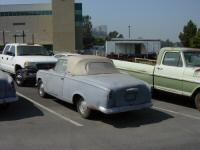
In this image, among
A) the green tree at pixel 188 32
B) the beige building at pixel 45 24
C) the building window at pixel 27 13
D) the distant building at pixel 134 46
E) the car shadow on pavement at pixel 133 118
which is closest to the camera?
the car shadow on pavement at pixel 133 118

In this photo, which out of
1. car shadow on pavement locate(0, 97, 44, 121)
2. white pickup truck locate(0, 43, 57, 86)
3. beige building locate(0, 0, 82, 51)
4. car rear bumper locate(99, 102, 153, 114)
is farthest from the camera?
beige building locate(0, 0, 82, 51)

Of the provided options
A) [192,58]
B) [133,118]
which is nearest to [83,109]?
[133,118]

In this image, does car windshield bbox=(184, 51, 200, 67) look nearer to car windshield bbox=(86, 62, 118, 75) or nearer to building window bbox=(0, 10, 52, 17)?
car windshield bbox=(86, 62, 118, 75)

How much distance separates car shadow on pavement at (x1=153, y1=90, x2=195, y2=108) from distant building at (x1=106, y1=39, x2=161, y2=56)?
47812mm

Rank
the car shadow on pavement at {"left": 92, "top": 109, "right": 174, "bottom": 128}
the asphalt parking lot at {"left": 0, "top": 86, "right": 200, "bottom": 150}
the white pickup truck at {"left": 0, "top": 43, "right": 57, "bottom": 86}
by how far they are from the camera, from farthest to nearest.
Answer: the white pickup truck at {"left": 0, "top": 43, "right": 57, "bottom": 86}, the car shadow on pavement at {"left": 92, "top": 109, "right": 174, "bottom": 128}, the asphalt parking lot at {"left": 0, "top": 86, "right": 200, "bottom": 150}

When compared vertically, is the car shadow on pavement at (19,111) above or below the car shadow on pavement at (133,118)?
above

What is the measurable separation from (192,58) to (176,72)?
28.2 inches

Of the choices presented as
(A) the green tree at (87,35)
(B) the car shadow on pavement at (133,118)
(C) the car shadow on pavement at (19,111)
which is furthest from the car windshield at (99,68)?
(A) the green tree at (87,35)

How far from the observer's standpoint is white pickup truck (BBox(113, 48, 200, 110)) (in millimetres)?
11836

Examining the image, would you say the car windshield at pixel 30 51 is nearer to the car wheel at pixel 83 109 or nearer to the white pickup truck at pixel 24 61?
the white pickup truck at pixel 24 61

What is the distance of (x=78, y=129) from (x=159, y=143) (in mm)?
2002

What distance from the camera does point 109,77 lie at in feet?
34.7

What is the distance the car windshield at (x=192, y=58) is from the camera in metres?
12.4

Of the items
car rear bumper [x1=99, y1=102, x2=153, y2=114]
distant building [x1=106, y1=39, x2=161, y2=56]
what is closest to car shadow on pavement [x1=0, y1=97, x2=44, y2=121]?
car rear bumper [x1=99, y1=102, x2=153, y2=114]
